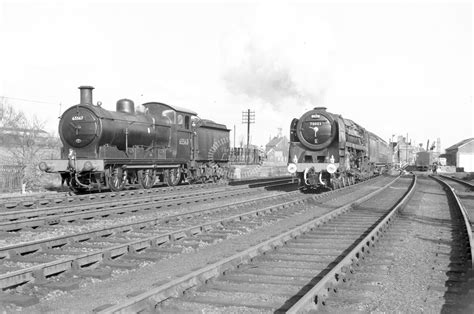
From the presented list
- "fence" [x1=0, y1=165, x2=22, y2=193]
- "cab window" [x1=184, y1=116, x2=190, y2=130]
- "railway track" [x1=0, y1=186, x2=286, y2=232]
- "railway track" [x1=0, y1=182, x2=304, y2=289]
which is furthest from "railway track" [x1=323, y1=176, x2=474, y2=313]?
"fence" [x1=0, y1=165, x2=22, y2=193]

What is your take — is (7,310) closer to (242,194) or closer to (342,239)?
(342,239)

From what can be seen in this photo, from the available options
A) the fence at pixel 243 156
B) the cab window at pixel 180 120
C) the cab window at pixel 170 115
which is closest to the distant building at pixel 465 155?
the fence at pixel 243 156

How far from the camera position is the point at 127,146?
59.8ft

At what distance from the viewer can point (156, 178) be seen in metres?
20.8

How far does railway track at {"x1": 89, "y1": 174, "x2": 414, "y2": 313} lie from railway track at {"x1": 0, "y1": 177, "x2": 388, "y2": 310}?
54.0 inches

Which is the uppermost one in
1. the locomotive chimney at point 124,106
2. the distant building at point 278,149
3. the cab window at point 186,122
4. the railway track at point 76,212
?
the distant building at point 278,149

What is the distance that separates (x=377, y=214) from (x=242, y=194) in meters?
7.26

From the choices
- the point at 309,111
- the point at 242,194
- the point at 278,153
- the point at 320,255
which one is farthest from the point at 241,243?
the point at 278,153

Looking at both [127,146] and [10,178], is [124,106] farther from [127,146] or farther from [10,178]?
[10,178]

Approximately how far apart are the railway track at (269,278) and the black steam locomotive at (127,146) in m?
9.99

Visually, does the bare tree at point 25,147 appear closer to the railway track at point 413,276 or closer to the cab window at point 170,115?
the cab window at point 170,115

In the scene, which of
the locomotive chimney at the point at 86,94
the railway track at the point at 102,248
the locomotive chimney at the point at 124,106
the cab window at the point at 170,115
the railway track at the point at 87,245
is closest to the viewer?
the railway track at the point at 102,248

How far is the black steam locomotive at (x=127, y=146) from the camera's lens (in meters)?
16.7

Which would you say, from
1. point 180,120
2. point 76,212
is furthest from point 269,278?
point 180,120
